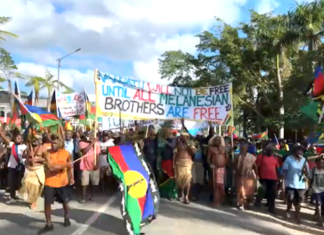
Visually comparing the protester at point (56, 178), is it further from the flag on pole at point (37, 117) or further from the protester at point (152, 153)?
the protester at point (152, 153)

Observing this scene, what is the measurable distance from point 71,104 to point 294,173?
9.11m

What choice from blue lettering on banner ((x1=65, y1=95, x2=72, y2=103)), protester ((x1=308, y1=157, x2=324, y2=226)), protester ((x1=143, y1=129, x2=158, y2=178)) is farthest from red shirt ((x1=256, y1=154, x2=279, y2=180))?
blue lettering on banner ((x1=65, y1=95, x2=72, y2=103))

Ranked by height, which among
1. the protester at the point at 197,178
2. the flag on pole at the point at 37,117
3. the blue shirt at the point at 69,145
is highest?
the flag on pole at the point at 37,117

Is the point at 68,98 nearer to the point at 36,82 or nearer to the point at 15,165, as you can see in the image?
the point at 15,165

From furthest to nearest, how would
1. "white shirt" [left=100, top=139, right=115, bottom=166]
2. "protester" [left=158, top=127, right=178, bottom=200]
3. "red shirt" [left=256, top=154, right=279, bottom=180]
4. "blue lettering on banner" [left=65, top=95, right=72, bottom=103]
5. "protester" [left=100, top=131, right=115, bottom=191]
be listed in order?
"blue lettering on banner" [left=65, top=95, right=72, bottom=103] < "white shirt" [left=100, top=139, right=115, bottom=166] < "protester" [left=100, top=131, right=115, bottom=191] < "protester" [left=158, top=127, right=178, bottom=200] < "red shirt" [left=256, top=154, right=279, bottom=180]

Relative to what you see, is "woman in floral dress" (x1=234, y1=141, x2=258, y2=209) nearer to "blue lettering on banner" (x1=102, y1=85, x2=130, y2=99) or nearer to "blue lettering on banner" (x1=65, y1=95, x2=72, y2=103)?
"blue lettering on banner" (x1=102, y1=85, x2=130, y2=99)

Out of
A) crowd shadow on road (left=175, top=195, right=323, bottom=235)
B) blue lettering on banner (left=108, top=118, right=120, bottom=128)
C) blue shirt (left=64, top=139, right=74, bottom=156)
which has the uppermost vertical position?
blue lettering on banner (left=108, top=118, right=120, bottom=128)

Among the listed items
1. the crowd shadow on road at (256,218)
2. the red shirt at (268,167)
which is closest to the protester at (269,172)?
the red shirt at (268,167)

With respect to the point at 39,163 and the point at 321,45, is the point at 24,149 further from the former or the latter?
the point at 321,45

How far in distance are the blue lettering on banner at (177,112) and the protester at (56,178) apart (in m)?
2.93

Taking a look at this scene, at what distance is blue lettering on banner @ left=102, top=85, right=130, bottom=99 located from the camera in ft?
30.1

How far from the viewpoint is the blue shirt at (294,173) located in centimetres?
895

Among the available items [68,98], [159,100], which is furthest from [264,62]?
[159,100]

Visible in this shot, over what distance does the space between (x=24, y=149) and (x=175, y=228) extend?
417 cm
